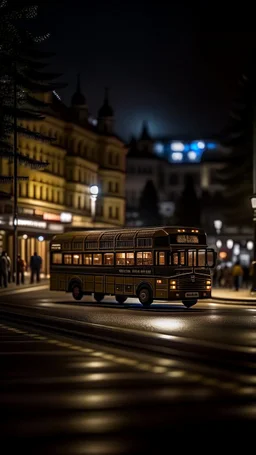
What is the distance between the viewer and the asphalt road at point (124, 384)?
10320mm

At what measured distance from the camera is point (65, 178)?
10769cm

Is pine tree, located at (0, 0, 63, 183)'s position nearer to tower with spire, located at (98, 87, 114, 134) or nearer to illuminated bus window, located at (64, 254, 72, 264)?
illuminated bus window, located at (64, 254, 72, 264)

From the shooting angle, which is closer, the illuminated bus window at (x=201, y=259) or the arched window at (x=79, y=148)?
the illuminated bus window at (x=201, y=259)

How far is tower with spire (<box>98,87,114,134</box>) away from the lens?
126 meters

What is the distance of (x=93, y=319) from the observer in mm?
28312

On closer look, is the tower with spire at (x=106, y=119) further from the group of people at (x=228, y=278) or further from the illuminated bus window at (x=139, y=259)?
the illuminated bus window at (x=139, y=259)

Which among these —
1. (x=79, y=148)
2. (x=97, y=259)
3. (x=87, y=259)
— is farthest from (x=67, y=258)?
(x=79, y=148)

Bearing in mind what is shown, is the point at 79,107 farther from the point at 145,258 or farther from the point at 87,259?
the point at 145,258

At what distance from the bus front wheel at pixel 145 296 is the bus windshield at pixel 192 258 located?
1533 millimetres

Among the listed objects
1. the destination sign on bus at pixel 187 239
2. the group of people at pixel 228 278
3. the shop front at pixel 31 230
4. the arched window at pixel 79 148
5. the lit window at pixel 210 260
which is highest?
the arched window at pixel 79 148

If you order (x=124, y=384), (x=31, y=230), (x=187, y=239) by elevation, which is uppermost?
(x=31, y=230)

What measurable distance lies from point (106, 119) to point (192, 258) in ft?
305

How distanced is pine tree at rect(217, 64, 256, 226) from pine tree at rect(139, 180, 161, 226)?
109529 mm

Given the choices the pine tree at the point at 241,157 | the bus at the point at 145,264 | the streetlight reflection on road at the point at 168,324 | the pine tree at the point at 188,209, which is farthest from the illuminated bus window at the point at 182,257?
the pine tree at the point at 188,209
